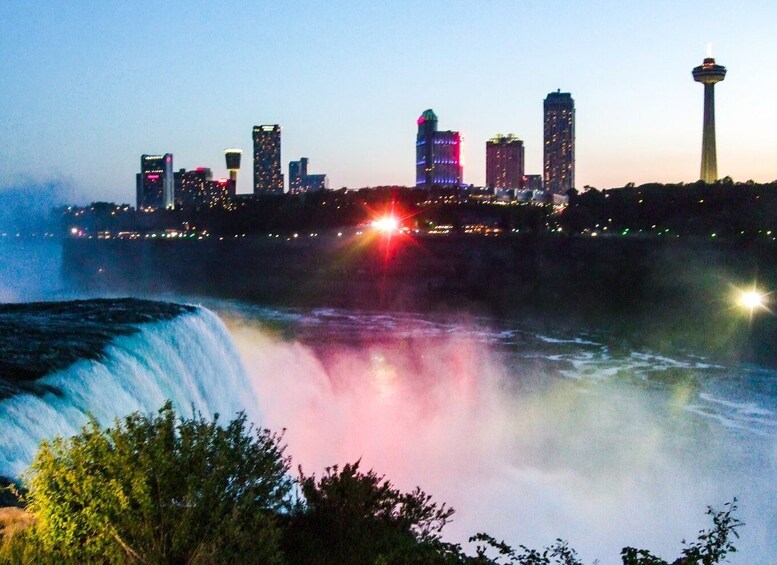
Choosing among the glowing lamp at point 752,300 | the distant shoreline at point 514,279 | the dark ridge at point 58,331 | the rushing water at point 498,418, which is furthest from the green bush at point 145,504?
the glowing lamp at point 752,300

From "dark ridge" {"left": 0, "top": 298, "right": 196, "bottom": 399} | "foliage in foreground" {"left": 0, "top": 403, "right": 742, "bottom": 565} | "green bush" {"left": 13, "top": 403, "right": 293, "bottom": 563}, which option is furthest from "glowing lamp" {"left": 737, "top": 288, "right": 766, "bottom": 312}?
"green bush" {"left": 13, "top": 403, "right": 293, "bottom": 563}

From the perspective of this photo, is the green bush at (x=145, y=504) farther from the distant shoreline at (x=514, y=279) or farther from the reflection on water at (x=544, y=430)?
the distant shoreline at (x=514, y=279)

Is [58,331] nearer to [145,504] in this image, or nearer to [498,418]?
[145,504]

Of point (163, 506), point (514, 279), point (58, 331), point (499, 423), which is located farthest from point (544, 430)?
point (514, 279)

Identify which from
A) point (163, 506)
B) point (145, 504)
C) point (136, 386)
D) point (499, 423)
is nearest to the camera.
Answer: point (145, 504)

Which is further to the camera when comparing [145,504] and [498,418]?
[498,418]
